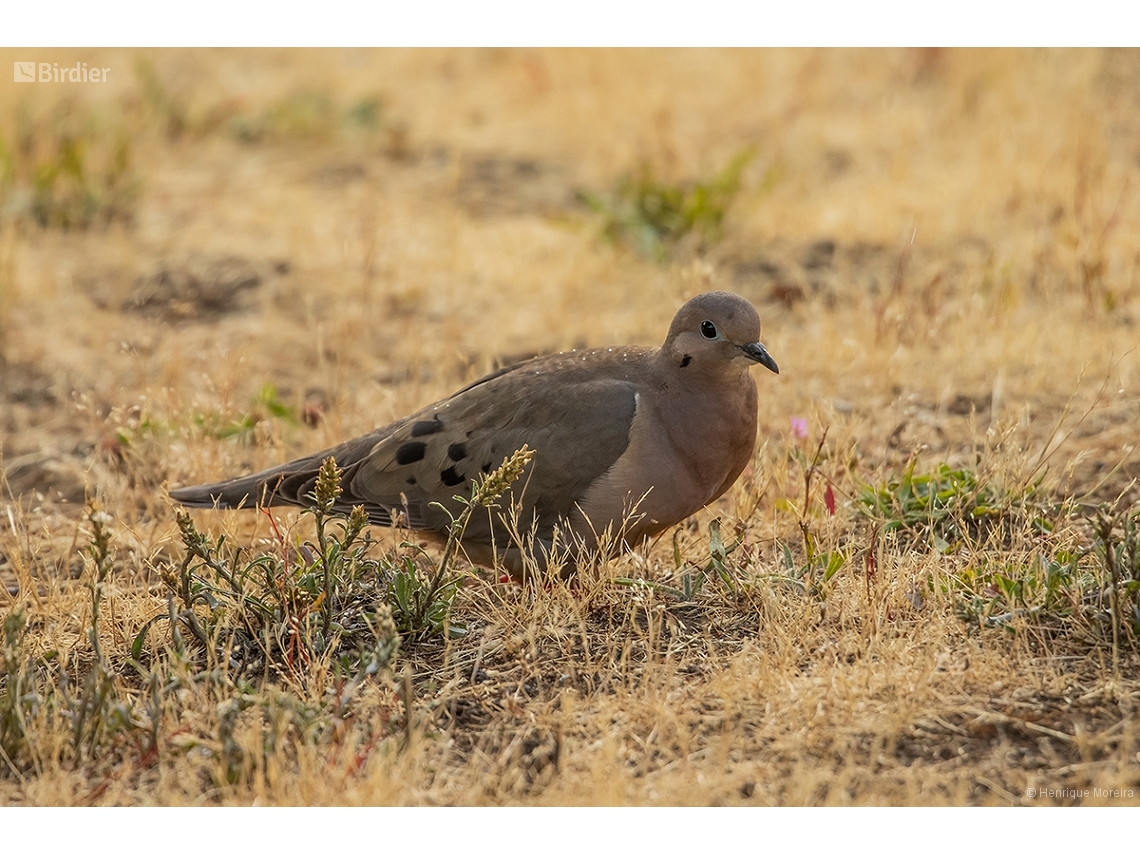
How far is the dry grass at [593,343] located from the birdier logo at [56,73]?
120mm

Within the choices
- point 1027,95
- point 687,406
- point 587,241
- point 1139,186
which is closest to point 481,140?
point 587,241

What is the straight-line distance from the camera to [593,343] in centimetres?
616

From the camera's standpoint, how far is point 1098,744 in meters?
3.13

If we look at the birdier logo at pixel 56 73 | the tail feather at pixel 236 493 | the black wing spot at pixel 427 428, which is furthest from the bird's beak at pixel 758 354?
the birdier logo at pixel 56 73

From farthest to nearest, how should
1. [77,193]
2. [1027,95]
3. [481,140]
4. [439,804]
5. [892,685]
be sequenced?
[481,140] < [1027,95] < [77,193] < [892,685] < [439,804]

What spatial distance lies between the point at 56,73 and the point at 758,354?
5939 mm

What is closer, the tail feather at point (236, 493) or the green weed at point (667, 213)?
the tail feather at point (236, 493)

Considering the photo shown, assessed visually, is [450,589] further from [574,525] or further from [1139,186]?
[1139,186]

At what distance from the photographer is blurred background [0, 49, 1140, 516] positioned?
5395 millimetres

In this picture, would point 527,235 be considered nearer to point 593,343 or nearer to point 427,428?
point 593,343

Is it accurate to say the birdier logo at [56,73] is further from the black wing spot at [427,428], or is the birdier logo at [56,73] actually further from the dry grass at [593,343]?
the black wing spot at [427,428]

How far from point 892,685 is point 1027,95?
5758 mm

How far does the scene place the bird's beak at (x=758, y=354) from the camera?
394cm

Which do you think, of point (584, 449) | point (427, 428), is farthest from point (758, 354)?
point (427, 428)
